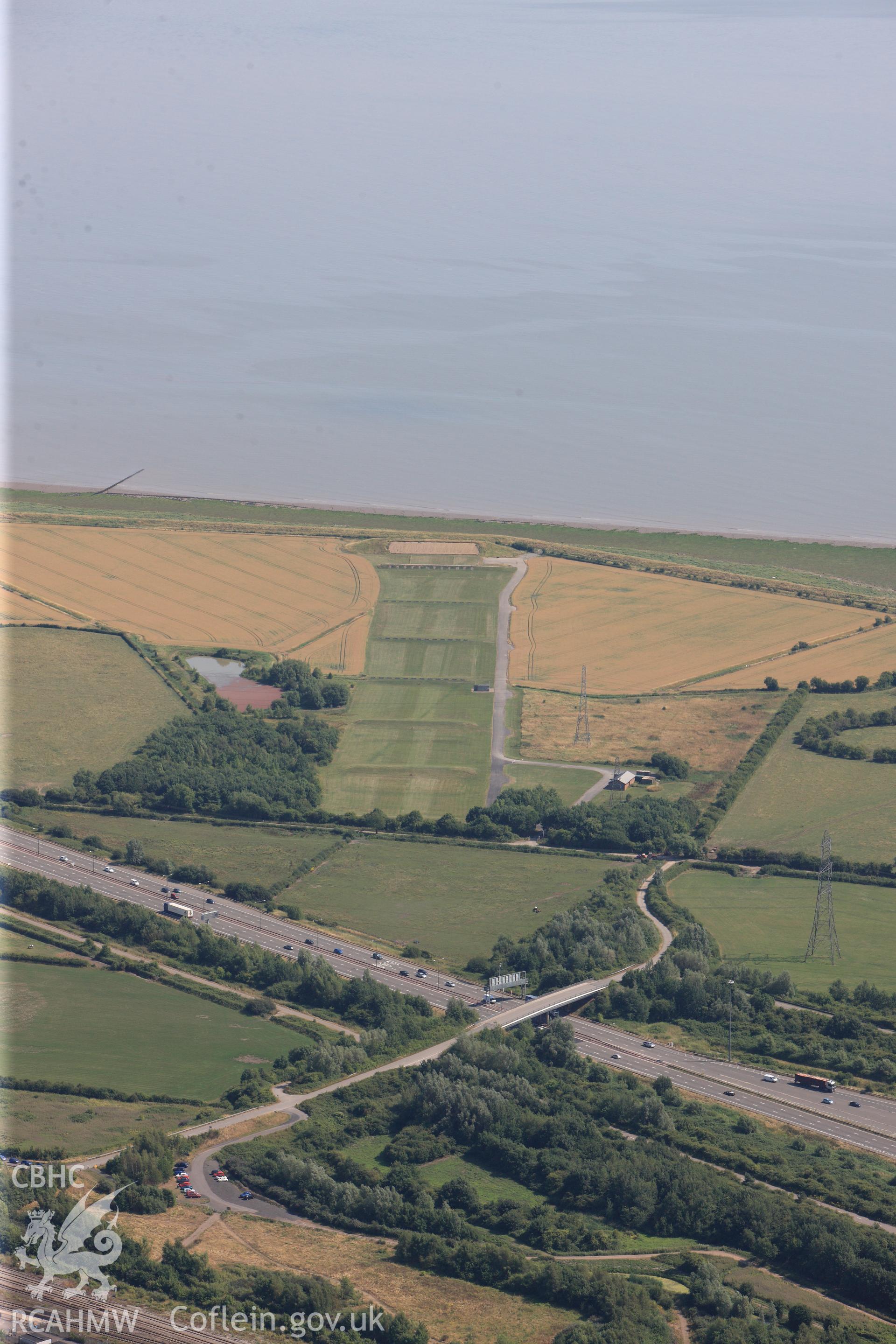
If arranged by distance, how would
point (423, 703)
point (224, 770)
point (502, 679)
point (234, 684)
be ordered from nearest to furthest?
1. point (224, 770)
2. point (423, 703)
3. point (234, 684)
4. point (502, 679)

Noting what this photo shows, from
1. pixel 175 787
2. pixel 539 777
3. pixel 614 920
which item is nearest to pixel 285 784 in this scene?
pixel 175 787

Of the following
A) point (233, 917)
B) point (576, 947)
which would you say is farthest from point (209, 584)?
point (576, 947)

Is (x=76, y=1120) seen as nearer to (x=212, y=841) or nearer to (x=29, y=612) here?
(x=212, y=841)

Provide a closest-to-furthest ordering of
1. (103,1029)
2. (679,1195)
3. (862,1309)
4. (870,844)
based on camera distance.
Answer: (862,1309)
(679,1195)
(103,1029)
(870,844)

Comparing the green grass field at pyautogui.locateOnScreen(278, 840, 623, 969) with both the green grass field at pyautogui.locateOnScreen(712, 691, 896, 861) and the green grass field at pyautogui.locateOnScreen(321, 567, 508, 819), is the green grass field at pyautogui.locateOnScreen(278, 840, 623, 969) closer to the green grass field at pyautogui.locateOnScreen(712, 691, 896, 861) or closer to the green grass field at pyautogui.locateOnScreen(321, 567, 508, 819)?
the green grass field at pyautogui.locateOnScreen(321, 567, 508, 819)

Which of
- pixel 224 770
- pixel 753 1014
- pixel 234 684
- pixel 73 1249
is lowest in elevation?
pixel 73 1249

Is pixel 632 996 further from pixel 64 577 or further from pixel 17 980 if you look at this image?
pixel 64 577

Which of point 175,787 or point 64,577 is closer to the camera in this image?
point 175,787
